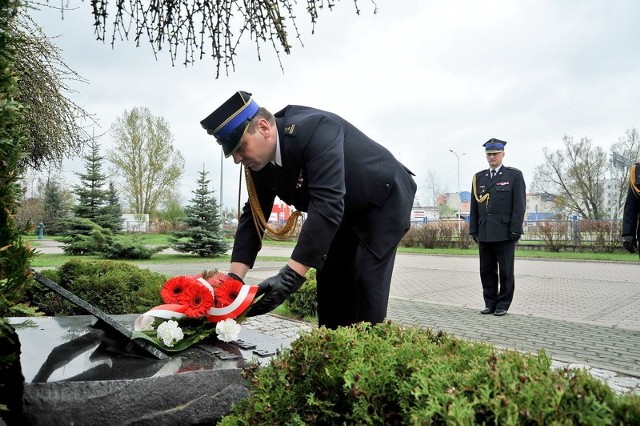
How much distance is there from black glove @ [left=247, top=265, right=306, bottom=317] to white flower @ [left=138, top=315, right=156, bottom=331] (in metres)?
0.55

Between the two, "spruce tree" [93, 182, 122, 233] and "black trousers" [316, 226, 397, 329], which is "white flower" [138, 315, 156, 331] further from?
"spruce tree" [93, 182, 122, 233]

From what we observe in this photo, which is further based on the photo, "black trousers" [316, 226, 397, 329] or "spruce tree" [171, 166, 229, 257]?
"spruce tree" [171, 166, 229, 257]

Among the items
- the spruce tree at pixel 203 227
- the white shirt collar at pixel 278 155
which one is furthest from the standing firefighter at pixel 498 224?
the spruce tree at pixel 203 227

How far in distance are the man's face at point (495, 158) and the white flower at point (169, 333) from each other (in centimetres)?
570

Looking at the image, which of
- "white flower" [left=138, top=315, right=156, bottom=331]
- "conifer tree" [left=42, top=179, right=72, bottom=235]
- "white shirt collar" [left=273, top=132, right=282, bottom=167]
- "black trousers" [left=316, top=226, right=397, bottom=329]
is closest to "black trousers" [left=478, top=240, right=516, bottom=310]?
"black trousers" [left=316, top=226, right=397, bottom=329]

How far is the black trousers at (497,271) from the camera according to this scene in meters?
6.57

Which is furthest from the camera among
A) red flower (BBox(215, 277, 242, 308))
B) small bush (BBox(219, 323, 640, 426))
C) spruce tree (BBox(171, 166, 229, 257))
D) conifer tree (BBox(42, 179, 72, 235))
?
conifer tree (BBox(42, 179, 72, 235))

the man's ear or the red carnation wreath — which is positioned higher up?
the man's ear

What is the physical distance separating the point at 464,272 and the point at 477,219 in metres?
5.77

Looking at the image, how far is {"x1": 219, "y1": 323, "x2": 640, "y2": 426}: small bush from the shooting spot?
1.01m

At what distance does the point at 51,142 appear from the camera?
24.4 ft

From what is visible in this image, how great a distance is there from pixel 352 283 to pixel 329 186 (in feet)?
2.01

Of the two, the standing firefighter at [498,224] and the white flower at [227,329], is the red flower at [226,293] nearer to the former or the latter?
the white flower at [227,329]

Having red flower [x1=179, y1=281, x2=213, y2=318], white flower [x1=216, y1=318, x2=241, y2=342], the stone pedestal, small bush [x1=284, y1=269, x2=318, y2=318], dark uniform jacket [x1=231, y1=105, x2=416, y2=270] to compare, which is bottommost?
small bush [x1=284, y1=269, x2=318, y2=318]
